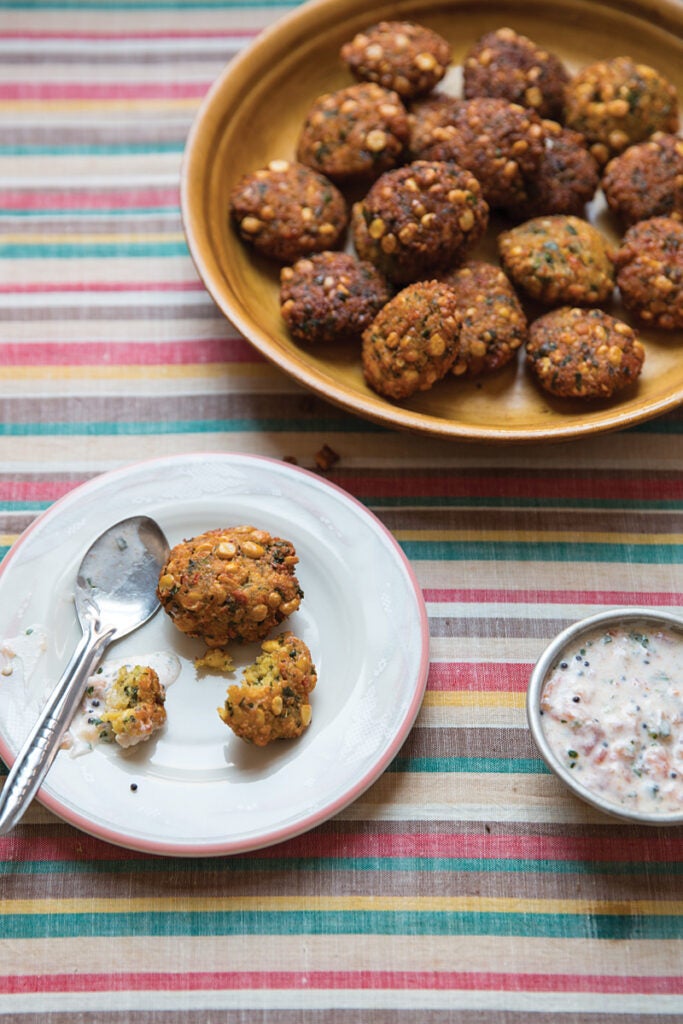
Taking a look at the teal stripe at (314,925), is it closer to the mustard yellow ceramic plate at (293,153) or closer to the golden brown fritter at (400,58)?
the mustard yellow ceramic plate at (293,153)

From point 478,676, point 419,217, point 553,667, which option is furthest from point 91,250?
point 553,667

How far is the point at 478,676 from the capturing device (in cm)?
220

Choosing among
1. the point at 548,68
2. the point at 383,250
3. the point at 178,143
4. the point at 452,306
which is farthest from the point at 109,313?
the point at 548,68

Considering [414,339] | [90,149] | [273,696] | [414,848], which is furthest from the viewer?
[90,149]

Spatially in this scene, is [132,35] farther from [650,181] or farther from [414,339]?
[650,181]

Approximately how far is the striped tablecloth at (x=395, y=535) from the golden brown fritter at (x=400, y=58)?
1.74 ft

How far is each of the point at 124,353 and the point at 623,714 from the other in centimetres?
149

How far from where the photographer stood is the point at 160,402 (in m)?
2.46

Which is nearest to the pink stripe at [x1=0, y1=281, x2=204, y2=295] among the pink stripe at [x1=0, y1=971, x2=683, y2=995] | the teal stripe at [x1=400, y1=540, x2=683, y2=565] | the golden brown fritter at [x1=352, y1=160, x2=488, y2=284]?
the golden brown fritter at [x1=352, y1=160, x2=488, y2=284]

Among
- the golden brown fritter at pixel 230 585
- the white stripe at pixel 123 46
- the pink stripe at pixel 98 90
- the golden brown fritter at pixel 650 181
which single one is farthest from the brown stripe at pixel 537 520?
the white stripe at pixel 123 46

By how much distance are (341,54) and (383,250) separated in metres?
0.65

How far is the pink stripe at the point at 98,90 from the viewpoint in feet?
9.17

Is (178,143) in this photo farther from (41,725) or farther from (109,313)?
(41,725)

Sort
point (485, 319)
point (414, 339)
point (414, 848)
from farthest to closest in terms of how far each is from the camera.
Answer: point (485, 319)
point (414, 339)
point (414, 848)
